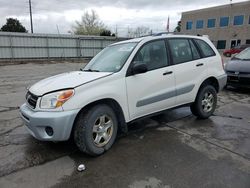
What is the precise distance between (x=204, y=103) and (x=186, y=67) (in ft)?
3.54

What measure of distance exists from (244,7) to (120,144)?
4301cm

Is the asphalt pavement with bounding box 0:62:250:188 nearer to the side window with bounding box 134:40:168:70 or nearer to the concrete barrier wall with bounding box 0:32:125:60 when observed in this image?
the side window with bounding box 134:40:168:70

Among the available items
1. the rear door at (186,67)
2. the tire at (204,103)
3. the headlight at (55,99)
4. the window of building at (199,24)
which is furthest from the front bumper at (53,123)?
the window of building at (199,24)

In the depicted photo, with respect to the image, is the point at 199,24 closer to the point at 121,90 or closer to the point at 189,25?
the point at 189,25

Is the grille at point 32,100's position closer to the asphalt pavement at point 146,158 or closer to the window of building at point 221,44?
the asphalt pavement at point 146,158

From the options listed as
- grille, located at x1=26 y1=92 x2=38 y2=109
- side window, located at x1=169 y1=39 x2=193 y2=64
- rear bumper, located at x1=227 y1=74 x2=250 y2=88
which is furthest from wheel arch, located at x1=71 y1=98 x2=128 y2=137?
rear bumper, located at x1=227 y1=74 x2=250 y2=88

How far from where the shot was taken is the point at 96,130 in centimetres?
316

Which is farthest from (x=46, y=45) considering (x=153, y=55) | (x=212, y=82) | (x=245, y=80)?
(x=153, y=55)

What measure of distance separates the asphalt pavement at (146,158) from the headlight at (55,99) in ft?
2.84

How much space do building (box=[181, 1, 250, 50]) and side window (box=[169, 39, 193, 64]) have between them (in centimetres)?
3920

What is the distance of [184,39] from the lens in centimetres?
433

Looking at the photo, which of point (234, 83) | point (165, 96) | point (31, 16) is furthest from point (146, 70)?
point (31, 16)

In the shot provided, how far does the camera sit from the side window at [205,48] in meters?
4.54

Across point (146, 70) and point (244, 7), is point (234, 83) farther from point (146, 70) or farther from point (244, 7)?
point (244, 7)
